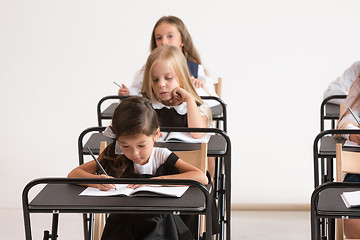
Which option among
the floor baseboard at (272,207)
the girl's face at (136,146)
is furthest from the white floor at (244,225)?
the girl's face at (136,146)

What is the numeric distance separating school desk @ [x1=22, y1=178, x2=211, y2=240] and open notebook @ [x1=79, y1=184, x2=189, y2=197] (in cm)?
2

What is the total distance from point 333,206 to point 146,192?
644mm

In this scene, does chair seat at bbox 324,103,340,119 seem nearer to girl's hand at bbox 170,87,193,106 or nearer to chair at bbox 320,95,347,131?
chair at bbox 320,95,347,131

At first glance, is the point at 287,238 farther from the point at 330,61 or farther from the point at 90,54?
the point at 90,54

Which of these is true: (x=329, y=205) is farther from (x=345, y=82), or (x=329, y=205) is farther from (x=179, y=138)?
(x=345, y=82)

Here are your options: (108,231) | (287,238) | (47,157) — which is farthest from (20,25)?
(108,231)

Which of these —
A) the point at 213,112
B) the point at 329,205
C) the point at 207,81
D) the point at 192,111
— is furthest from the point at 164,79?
the point at 329,205

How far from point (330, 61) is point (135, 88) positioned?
5.40ft

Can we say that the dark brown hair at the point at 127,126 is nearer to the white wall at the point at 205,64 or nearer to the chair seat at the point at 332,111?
the chair seat at the point at 332,111

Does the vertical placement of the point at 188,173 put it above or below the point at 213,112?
below

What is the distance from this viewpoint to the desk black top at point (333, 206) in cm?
236

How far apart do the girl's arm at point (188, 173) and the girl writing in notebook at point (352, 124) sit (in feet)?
2.30

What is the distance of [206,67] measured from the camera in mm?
5395

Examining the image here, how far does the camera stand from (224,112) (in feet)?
12.7
